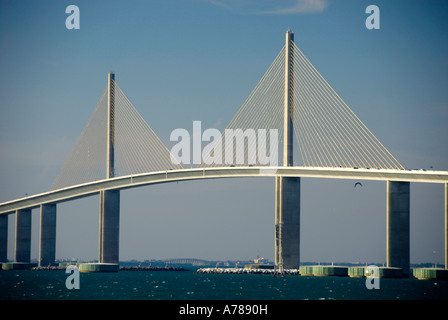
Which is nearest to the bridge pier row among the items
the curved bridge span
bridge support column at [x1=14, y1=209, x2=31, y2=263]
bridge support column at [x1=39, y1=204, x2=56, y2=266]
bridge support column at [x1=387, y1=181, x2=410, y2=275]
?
the curved bridge span

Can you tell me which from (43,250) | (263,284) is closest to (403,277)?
(263,284)

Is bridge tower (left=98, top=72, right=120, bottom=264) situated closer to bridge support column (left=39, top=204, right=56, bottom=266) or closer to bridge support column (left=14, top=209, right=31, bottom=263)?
bridge support column (left=39, top=204, right=56, bottom=266)

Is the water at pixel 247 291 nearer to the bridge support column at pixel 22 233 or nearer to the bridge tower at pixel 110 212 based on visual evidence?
the bridge tower at pixel 110 212

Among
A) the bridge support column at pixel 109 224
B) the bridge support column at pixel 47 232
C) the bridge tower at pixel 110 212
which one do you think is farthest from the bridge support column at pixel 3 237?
the bridge support column at pixel 109 224

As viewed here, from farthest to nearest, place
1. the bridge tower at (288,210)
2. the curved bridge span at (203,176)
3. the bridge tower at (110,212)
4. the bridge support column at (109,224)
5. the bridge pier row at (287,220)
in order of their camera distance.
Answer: the bridge support column at (109,224) → the bridge tower at (110,212) → the bridge pier row at (287,220) → the bridge tower at (288,210) → the curved bridge span at (203,176)

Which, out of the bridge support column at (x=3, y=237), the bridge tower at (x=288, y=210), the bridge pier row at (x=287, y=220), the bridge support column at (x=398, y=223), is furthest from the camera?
the bridge support column at (x=3, y=237)

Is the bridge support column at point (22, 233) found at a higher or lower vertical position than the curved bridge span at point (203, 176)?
lower
